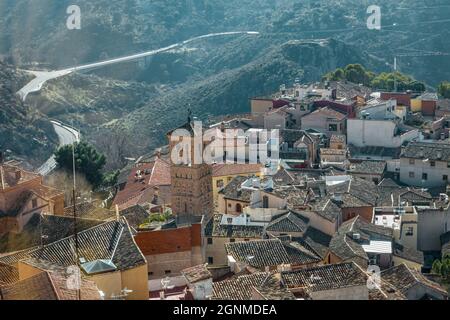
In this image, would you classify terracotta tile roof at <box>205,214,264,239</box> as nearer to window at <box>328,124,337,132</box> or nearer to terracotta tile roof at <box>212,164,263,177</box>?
terracotta tile roof at <box>212,164,263,177</box>

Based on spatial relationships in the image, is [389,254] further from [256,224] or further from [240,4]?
[240,4]

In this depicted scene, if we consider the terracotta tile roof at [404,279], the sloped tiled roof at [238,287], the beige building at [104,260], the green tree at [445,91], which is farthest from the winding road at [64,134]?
the sloped tiled roof at [238,287]

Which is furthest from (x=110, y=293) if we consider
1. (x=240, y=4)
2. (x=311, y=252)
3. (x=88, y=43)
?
(x=240, y=4)

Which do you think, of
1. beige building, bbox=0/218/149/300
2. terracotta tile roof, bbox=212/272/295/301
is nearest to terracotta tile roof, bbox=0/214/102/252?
beige building, bbox=0/218/149/300

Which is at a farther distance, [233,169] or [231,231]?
[233,169]

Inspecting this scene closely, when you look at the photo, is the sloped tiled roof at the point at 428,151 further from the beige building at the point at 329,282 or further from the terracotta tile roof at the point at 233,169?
the beige building at the point at 329,282

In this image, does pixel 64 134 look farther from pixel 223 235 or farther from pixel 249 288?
pixel 249 288

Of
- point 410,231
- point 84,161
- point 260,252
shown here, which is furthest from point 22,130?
point 260,252
